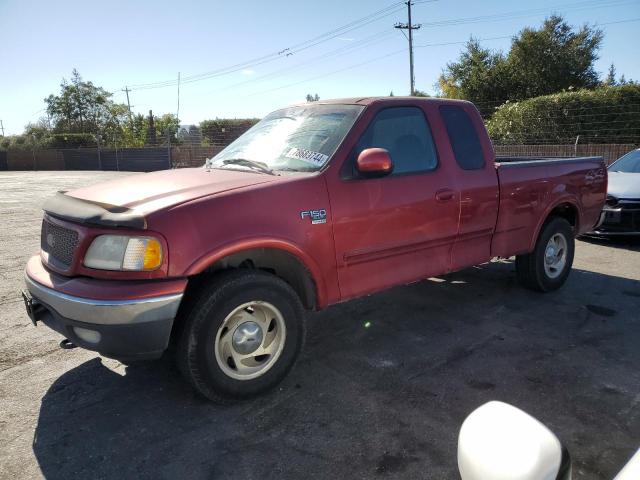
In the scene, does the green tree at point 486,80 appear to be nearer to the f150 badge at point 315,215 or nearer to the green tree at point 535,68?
the green tree at point 535,68

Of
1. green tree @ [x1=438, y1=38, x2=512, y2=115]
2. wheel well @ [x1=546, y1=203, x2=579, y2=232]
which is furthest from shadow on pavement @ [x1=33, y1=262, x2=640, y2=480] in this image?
green tree @ [x1=438, y1=38, x2=512, y2=115]

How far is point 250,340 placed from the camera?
3129mm

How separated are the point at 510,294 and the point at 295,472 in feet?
12.0

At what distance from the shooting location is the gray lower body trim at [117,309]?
2641 mm

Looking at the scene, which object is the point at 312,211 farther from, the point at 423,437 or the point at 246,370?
the point at 423,437

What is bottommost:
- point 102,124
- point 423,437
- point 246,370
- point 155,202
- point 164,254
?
point 423,437

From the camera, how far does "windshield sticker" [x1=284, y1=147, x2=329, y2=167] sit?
11.5 ft

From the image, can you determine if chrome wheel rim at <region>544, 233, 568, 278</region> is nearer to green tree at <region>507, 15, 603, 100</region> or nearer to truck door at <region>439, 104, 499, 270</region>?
truck door at <region>439, 104, 499, 270</region>

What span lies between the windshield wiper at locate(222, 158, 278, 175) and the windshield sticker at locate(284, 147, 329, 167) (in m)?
0.22

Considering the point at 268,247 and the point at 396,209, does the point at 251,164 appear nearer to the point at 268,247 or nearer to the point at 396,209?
the point at 268,247

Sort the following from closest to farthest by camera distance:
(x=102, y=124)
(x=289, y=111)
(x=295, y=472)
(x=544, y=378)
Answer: (x=295, y=472)
(x=544, y=378)
(x=289, y=111)
(x=102, y=124)

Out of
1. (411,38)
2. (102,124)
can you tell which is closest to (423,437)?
(411,38)

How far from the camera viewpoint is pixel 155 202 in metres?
2.88

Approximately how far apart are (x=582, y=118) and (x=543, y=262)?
14.6 meters
